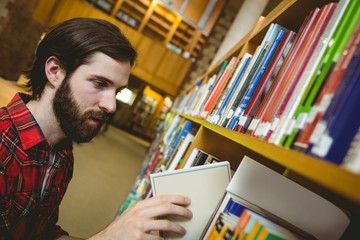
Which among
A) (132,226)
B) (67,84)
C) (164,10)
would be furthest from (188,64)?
(132,226)

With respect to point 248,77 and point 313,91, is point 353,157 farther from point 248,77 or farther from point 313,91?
point 248,77

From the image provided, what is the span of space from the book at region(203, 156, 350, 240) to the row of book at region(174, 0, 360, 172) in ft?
0.41

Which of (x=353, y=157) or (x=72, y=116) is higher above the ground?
(x=353, y=157)

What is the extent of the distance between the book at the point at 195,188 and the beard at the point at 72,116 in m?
0.57

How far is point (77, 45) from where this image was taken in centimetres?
129

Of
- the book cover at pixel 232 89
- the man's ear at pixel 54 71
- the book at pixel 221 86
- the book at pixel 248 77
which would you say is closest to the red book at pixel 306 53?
the book at pixel 248 77

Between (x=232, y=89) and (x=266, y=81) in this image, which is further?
(x=232, y=89)

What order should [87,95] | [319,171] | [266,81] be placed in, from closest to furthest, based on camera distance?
[319,171], [266,81], [87,95]

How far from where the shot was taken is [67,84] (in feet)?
4.10

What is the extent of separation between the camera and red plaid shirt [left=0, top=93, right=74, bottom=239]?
99 cm

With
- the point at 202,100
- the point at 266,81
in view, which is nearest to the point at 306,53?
the point at 266,81

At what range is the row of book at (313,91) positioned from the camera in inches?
16.4

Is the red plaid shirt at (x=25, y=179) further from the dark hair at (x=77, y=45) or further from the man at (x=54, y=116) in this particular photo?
the dark hair at (x=77, y=45)

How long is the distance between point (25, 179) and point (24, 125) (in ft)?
0.68
